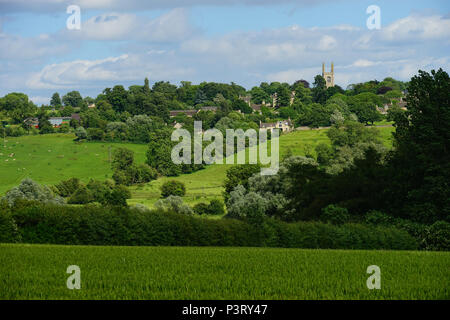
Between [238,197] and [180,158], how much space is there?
57.4 m

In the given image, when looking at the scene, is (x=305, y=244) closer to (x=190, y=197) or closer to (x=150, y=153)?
(x=190, y=197)

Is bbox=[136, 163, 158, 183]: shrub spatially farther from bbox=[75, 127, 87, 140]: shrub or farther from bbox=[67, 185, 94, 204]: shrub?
bbox=[75, 127, 87, 140]: shrub

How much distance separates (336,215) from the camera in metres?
44.4

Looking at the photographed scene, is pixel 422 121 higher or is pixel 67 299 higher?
pixel 422 121

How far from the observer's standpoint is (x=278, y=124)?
186 m

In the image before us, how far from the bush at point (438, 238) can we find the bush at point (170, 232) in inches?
34.8

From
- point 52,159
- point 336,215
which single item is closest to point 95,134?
point 52,159

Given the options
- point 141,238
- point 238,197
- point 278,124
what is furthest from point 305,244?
point 278,124

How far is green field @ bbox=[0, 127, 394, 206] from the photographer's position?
106600mm

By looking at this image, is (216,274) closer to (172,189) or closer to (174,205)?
(174,205)

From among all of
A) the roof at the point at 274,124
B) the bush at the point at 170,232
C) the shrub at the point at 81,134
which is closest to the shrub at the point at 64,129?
the shrub at the point at 81,134

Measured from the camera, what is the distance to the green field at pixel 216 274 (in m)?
16.8

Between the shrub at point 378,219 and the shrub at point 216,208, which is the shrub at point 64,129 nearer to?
the shrub at point 216,208

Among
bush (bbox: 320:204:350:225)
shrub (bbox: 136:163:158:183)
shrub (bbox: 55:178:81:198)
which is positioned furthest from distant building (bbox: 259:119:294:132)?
bush (bbox: 320:204:350:225)
